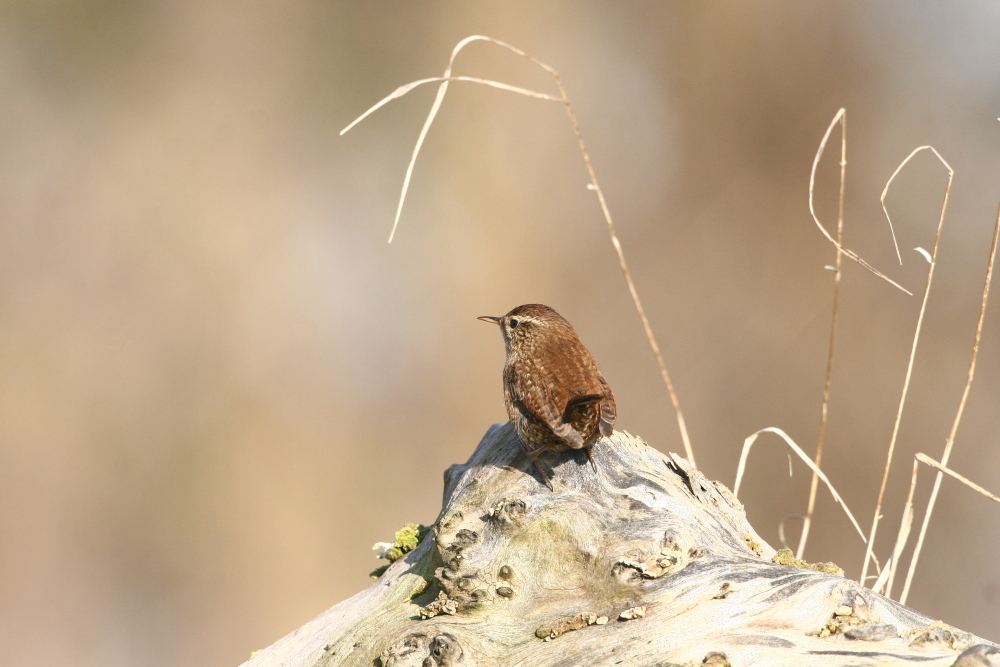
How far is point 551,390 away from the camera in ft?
7.64

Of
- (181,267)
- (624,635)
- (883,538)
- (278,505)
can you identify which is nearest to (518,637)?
(624,635)

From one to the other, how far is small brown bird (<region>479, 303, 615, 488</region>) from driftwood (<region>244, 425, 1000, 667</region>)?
0.44 feet

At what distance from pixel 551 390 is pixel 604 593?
0.60 metres

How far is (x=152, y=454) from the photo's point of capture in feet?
22.4

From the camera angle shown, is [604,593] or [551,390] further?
[551,390]

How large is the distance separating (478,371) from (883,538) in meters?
3.86

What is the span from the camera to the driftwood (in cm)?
181

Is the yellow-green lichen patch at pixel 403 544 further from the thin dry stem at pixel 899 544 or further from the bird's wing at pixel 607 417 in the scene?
the thin dry stem at pixel 899 544

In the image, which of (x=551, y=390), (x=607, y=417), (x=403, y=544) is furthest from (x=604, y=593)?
(x=403, y=544)

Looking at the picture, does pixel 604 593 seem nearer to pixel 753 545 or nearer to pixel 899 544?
pixel 753 545

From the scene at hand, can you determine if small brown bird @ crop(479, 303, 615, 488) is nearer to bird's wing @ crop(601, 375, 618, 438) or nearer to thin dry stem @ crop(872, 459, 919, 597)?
bird's wing @ crop(601, 375, 618, 438)

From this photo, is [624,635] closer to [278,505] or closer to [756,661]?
[756,661]

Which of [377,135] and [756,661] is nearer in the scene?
[756,661]

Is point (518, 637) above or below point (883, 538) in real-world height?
above
